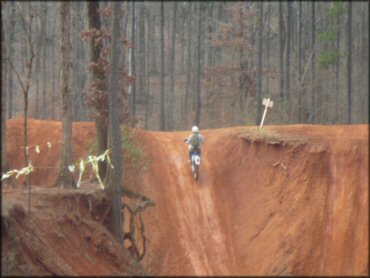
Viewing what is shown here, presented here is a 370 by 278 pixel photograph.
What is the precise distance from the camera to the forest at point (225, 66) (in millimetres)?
31281

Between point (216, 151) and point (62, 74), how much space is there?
29.8ft

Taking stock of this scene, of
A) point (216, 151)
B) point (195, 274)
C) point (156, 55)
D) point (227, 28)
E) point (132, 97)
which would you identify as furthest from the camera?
point (156, 55)

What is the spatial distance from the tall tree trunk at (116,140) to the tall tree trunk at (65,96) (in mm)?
2144

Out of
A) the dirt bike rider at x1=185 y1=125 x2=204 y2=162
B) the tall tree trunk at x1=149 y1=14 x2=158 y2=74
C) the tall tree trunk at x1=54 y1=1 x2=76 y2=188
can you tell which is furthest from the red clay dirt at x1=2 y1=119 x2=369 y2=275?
the tall tree trunk at x1=149 y1=14 x2=158 y2=74

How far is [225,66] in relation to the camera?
4338 cm

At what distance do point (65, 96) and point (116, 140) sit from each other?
3469 mm

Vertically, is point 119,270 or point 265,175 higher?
point 265,175

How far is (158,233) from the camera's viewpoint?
2167 cm

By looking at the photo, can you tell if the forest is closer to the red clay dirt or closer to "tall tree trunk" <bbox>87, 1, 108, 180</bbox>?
"tall tree trunk" <bbox>87, 1, 108, 180</bbox>

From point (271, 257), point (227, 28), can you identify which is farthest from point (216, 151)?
point (227, 28)

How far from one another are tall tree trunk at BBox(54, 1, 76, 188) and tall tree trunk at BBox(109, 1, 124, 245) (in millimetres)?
2144

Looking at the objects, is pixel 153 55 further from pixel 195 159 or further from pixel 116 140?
pixel 116 140

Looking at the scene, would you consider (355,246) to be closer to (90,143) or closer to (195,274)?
(195,274)

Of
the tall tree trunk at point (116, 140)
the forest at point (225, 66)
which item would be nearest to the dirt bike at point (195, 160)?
the forest at point (225, 66)
